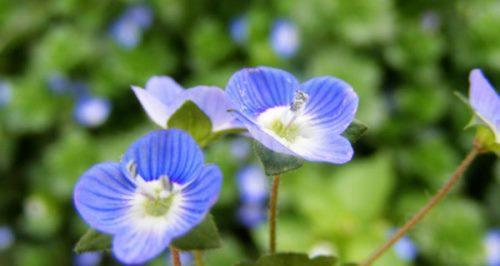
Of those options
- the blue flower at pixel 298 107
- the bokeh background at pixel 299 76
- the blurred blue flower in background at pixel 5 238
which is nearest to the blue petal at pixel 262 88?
the blue flower at pixel 298 107

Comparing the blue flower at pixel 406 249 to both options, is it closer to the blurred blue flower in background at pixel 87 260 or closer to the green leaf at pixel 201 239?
the blurred blue flower in background at pixel 87 260

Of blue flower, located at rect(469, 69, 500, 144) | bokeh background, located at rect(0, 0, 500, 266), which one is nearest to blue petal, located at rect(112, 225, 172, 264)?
blue flower, located at rect(469, 69, 500, 144)

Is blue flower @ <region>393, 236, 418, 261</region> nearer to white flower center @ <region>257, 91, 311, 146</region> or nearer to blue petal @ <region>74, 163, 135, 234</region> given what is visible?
white flower center @ <region>257, 91, 311, 146</region>

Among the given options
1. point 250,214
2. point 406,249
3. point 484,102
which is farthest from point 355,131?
point 250,214

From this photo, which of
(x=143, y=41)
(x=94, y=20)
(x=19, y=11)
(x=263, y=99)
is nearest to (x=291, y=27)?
(x=143, y=41)

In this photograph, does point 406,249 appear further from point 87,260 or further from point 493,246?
point 87,260

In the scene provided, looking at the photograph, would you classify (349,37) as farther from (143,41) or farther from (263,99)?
(263,99)
